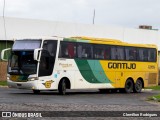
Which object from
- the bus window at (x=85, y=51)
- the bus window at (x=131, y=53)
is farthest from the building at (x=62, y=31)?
the bus window at (x=85, y=51)

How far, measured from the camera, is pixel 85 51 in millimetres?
31469

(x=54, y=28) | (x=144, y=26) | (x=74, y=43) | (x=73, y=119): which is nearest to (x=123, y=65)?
(x=74, y=43)

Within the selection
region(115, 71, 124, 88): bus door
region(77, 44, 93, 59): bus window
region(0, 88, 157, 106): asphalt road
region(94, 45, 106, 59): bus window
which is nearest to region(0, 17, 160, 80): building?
region(115, 71, 124, 88): bus door

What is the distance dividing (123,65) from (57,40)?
6.40 meters

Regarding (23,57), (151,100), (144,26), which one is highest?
(144,26)

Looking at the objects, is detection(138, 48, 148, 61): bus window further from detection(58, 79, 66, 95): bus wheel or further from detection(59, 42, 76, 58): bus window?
detection(58, 79, 66, 95): bus wheel

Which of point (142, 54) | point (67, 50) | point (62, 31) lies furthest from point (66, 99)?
point (62, 31)

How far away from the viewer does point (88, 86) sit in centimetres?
3170

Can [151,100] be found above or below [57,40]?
below

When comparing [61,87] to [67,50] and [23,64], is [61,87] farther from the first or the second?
[23,64]

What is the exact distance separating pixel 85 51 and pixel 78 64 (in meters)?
1.01

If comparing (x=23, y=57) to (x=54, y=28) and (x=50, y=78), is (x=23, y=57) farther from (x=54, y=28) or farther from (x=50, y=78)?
(x=54, y=28)

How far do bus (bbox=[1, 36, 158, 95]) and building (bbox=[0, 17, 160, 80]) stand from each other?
1305 cm

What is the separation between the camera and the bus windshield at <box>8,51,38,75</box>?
28.6 m
